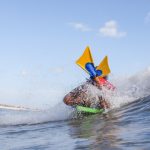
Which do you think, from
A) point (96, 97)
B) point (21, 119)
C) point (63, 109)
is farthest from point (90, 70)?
point (21, 119)

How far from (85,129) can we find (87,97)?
16.0 ft

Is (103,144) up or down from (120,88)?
down

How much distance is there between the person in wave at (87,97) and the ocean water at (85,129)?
403 mm

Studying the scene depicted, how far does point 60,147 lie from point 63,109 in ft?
29.0

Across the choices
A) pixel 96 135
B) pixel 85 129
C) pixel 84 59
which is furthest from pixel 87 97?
pixel 96 135

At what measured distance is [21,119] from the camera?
1830 cm

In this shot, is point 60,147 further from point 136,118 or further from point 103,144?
point 136,118

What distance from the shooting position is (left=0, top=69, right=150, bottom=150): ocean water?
9641 millimetres

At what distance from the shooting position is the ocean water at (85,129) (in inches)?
380

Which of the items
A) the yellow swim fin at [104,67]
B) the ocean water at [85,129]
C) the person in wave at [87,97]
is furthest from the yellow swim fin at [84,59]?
the ocean water at [85,129]

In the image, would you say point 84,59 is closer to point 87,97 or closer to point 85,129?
point 87,97

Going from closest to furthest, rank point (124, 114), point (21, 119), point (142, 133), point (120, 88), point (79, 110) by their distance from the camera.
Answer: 1. point (142, 133)
2. point (124, 114)
3. point (79, 110)
4. point (21, 119)
5. point (120, 88)

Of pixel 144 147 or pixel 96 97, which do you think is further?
pixel 96 97

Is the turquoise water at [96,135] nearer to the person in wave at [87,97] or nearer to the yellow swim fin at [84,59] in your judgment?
the person in wave at [87,97]
